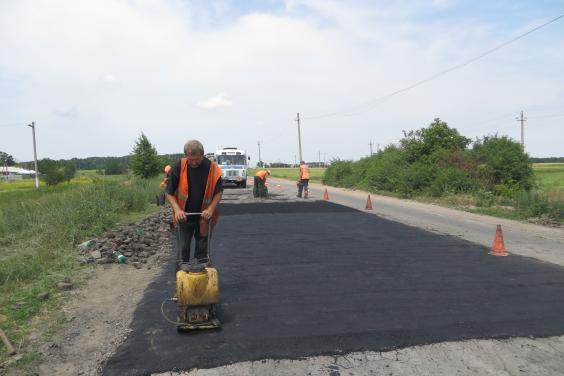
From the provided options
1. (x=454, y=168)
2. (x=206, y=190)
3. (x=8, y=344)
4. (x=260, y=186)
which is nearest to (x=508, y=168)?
(x=454, y=168)

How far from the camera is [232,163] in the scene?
97.9 feet

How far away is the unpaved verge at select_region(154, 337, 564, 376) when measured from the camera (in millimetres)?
3533

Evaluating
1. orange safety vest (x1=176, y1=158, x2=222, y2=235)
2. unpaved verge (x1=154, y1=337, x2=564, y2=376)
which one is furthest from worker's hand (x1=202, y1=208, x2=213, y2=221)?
unpaved verge (x1=154, y1=337, x2=564, y2=376)

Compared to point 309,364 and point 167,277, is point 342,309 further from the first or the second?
point 167,277

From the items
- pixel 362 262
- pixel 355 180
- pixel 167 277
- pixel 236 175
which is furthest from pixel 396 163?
pixel 167 277

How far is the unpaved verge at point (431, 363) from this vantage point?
11.6 feet

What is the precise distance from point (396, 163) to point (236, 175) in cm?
1049

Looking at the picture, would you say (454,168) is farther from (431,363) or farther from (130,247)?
(431,363)

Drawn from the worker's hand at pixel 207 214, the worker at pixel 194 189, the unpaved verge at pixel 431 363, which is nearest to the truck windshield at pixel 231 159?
the worker at pixel 194 189

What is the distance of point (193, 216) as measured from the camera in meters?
5.00

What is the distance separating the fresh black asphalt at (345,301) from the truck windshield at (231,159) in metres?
20.9

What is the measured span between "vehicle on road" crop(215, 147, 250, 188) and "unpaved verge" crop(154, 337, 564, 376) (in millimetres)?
Answer: 26120

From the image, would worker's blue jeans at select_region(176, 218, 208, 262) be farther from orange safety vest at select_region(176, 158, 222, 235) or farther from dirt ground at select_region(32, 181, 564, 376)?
dirt ground at select_region(32, 181, 564, 376)

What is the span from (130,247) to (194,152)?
438cm
